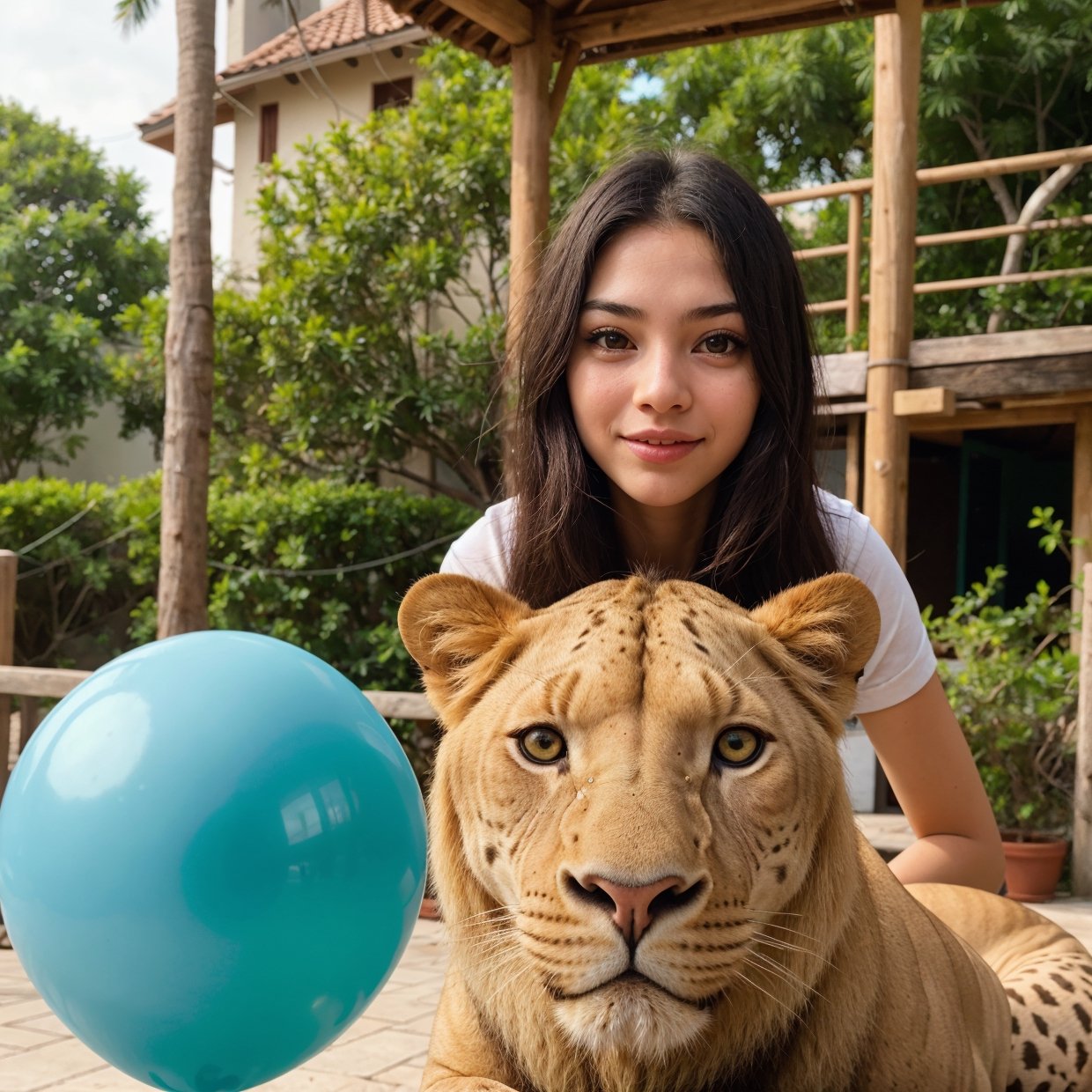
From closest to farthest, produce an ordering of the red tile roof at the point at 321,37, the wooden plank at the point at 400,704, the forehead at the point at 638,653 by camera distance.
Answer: the forehead at the point at 638,653, the wooden plank at the point at 400,704, the red tile roof at the point at 321,37

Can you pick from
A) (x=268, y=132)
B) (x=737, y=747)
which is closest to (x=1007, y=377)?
(x=737, y=747)

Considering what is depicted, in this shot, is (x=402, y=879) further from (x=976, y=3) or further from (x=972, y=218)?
(x=972, y=218)

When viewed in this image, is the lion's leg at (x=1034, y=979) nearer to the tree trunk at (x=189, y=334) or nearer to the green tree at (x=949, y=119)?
the tree trunk at (x=189, y=334)

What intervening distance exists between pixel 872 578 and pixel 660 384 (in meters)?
0.76

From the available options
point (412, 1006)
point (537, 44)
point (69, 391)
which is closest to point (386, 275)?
point (537, 44)

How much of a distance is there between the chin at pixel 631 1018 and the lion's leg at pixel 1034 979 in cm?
114

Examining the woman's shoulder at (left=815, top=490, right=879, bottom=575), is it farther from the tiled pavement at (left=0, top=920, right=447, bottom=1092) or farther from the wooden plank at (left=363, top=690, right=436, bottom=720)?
the wooden plank at (left=363, top=690, right=436, bottom=720)

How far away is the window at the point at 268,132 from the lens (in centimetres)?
2028

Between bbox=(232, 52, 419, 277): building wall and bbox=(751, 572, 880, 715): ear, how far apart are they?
17593mm

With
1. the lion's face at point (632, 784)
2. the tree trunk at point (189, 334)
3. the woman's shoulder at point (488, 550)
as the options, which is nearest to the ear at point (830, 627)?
the lion's face at point (632, 784)

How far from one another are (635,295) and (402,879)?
1.14 metres

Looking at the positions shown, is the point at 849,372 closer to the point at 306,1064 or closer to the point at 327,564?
the point at 327,564

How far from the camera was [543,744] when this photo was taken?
1787mm

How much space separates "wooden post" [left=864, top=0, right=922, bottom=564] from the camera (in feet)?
25.0
